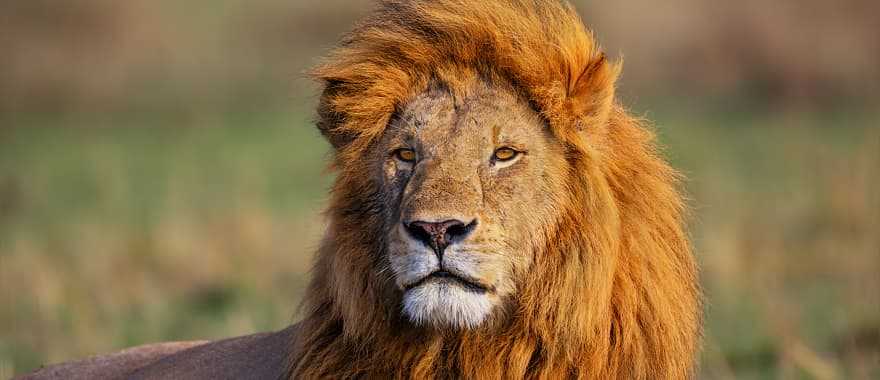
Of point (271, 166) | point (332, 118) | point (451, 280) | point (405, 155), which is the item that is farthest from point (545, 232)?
point (271, 166)

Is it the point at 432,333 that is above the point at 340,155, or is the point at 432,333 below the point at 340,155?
below

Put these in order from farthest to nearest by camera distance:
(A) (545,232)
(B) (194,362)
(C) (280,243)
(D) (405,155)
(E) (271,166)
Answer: (E) (271,166)
(C) (280,243)
(B) (194,362)
(D) (405,155)
(A) (545,232)

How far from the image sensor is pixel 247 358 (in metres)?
5.40

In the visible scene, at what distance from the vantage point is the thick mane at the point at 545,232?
14.9ft

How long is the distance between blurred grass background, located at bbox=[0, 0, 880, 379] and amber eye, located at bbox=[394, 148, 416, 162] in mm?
759

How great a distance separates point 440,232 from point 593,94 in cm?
86

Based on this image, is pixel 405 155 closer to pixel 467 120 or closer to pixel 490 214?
pixel 467 120

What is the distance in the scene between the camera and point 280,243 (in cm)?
1267

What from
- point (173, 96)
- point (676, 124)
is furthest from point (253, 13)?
point (676, 124)

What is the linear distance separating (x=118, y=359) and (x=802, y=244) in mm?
7131

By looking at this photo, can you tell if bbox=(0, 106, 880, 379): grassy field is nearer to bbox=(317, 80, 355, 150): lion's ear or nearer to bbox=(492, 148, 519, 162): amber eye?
bbox=(317, 80, 355, 150): lion's ear

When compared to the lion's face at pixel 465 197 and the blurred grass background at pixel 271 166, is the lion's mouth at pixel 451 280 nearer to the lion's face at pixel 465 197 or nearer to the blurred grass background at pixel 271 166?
the lion's face at pixel 465 197

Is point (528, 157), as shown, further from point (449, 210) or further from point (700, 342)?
point (700, 342)

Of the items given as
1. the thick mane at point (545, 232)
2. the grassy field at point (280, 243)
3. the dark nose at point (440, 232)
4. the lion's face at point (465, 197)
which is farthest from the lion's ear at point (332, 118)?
the dark nose at point (440, 232)
